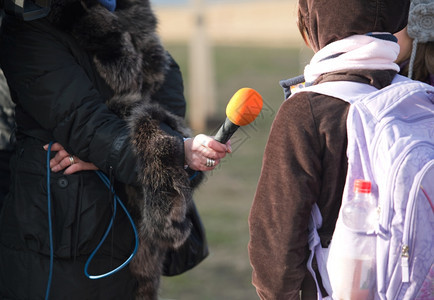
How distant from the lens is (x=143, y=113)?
7.09 feet

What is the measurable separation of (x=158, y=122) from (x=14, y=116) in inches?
24.5

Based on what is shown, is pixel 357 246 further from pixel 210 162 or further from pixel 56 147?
pixel 56 147

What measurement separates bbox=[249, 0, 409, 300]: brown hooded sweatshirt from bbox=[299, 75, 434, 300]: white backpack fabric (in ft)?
0.22

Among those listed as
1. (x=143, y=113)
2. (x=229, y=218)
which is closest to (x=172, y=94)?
(x=143, y=113)

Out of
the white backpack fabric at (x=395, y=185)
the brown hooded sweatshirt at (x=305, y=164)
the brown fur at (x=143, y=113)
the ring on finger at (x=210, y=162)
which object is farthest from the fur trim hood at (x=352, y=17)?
the brown fur at (x=143, y=113)

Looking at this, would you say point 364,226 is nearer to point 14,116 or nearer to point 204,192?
point 14,116

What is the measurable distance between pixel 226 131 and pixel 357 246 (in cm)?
57

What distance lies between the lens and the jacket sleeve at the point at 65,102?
2.08 metres

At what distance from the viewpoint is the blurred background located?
467cm

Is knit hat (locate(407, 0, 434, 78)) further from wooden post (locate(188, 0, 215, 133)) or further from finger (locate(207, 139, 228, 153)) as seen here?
wooden post (locate(188, 0, 215, 133))

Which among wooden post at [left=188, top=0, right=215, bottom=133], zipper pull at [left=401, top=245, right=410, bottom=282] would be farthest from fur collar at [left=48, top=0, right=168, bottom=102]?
wooden post at [left=188, top=0, right=215, bottom=133]

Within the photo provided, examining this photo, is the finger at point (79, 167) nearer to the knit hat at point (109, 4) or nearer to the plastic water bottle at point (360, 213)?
the knit hat at point (109, 4)

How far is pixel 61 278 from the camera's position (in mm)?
2168

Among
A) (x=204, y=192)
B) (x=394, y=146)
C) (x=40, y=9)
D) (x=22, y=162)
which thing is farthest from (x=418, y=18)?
(x=204, y=192)
